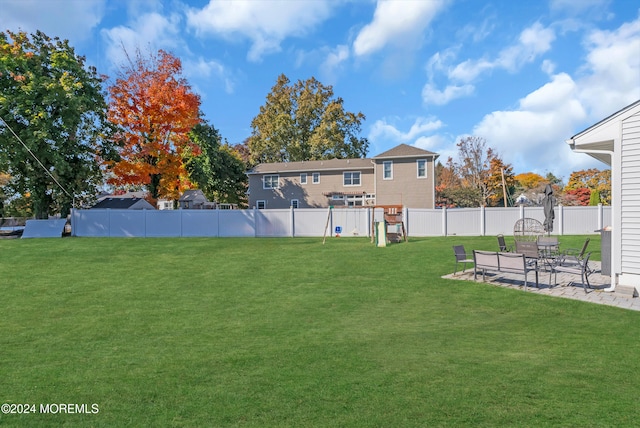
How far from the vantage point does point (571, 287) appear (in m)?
9.68

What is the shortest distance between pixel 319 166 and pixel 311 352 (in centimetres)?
3295

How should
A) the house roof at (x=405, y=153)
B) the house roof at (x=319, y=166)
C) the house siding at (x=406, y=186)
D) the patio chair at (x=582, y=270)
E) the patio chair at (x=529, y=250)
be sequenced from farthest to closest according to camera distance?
the house roof at (x=319, y=166), the house siding at (x=406, y=186), the house roof at (x=405, y=153), the patio chair at (x=529, y=250), the patio chair at (x=582, y=270)

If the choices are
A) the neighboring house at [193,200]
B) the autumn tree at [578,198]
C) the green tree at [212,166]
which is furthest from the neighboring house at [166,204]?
the autumn tree at [578,198]

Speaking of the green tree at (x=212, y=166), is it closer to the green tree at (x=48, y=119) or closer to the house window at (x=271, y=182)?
the house window at (x=271, y=182)

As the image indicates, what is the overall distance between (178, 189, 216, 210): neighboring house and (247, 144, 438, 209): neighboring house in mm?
6698

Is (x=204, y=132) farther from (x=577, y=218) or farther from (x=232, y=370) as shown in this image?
(x=232, y=370)

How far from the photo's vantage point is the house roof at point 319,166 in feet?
120

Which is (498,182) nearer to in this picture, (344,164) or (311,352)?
(344,164)

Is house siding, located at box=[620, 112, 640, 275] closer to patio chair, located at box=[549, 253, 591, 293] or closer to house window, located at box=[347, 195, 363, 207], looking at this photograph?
patio chair, located at box=[549, 253, 591, 293]

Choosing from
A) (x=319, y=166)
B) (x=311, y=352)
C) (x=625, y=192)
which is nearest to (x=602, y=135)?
(x=625, y=192)

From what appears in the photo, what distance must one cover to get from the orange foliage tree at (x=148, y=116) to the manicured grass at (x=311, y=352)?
1807cm

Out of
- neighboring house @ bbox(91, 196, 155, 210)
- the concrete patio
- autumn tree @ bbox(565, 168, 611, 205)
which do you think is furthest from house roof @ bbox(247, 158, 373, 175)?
the concrete patio

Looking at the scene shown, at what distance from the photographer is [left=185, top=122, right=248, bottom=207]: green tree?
36.3 meters

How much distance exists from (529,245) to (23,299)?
12.4m
